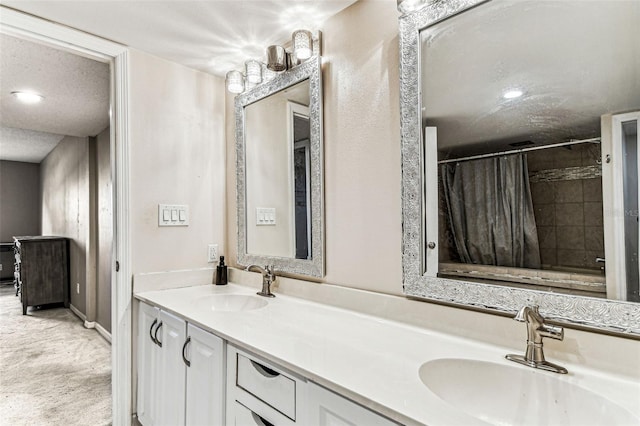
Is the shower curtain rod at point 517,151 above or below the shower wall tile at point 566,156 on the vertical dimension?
above

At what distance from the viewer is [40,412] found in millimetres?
2191

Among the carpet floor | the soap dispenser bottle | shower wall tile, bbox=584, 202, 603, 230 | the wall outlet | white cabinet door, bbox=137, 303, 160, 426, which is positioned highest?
shower wall tile, bbox=584, 202, 603, 230

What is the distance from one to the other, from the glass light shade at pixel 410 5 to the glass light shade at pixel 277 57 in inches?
26.0

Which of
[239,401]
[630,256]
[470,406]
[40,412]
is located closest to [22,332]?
[40,412]

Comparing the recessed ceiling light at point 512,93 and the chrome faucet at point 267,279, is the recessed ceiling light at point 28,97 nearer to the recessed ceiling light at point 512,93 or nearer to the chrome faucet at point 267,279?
the chrome faucet at point 267,279

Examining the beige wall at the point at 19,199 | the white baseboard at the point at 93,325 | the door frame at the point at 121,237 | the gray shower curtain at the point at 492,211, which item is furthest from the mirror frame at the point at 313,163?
the beige wall at the point at 19,199

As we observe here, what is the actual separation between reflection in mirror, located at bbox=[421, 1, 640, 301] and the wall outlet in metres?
1.45

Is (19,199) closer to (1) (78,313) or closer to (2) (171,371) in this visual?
(1) (78,313)

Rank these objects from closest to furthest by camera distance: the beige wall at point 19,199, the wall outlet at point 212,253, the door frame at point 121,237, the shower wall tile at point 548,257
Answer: the shower wall tile at point 548,257
the door frame at point 121,237
the wall outlet at point 212,253
the beige wall at point 19,199

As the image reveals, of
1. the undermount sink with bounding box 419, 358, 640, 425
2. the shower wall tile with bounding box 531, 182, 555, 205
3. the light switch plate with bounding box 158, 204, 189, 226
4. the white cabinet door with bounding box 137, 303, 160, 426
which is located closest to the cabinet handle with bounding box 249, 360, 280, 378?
the undermount sink with bounding box 419, 358, 640, 425

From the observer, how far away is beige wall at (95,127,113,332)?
138 inches

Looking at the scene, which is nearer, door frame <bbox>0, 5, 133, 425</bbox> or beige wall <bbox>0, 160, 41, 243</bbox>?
door frame <bbox>0, 5, 133, 425</bbox>

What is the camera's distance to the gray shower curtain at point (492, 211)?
105 centimetres

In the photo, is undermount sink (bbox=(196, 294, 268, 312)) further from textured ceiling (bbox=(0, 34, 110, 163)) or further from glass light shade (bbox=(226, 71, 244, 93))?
textured ceiling (bbox=(0, 34, 110, 163))
